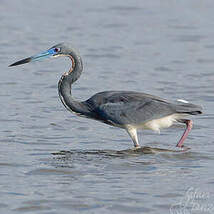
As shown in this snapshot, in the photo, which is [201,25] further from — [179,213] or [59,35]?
[179,213]

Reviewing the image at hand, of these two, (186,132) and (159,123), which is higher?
(159,123)

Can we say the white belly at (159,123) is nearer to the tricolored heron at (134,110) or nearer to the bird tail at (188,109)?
the tricolored heron at (134,110)

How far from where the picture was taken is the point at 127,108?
34.8 ft

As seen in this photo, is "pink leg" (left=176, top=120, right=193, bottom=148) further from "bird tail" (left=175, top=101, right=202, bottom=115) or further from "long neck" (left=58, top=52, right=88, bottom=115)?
"long neck" (left=58, top=52, right=88, bottom=115)

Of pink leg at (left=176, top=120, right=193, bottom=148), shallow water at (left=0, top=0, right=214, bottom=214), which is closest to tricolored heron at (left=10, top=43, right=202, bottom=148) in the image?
pink leg at (left=176, top=120, right=193, bottom=148)

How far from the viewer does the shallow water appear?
8453 mm

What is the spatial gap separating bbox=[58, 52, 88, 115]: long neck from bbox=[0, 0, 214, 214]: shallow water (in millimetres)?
437

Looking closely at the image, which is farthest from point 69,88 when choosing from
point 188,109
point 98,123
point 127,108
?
point 188,109

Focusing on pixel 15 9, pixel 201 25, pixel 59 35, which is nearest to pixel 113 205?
pixel 59 35

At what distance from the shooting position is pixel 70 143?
10.8 meters

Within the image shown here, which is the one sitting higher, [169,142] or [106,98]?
[106,98]

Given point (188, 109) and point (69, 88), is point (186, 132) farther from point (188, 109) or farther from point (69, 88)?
point (69, 88)

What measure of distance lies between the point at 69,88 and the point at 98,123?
1234 millimetres

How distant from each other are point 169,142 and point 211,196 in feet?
8.79
